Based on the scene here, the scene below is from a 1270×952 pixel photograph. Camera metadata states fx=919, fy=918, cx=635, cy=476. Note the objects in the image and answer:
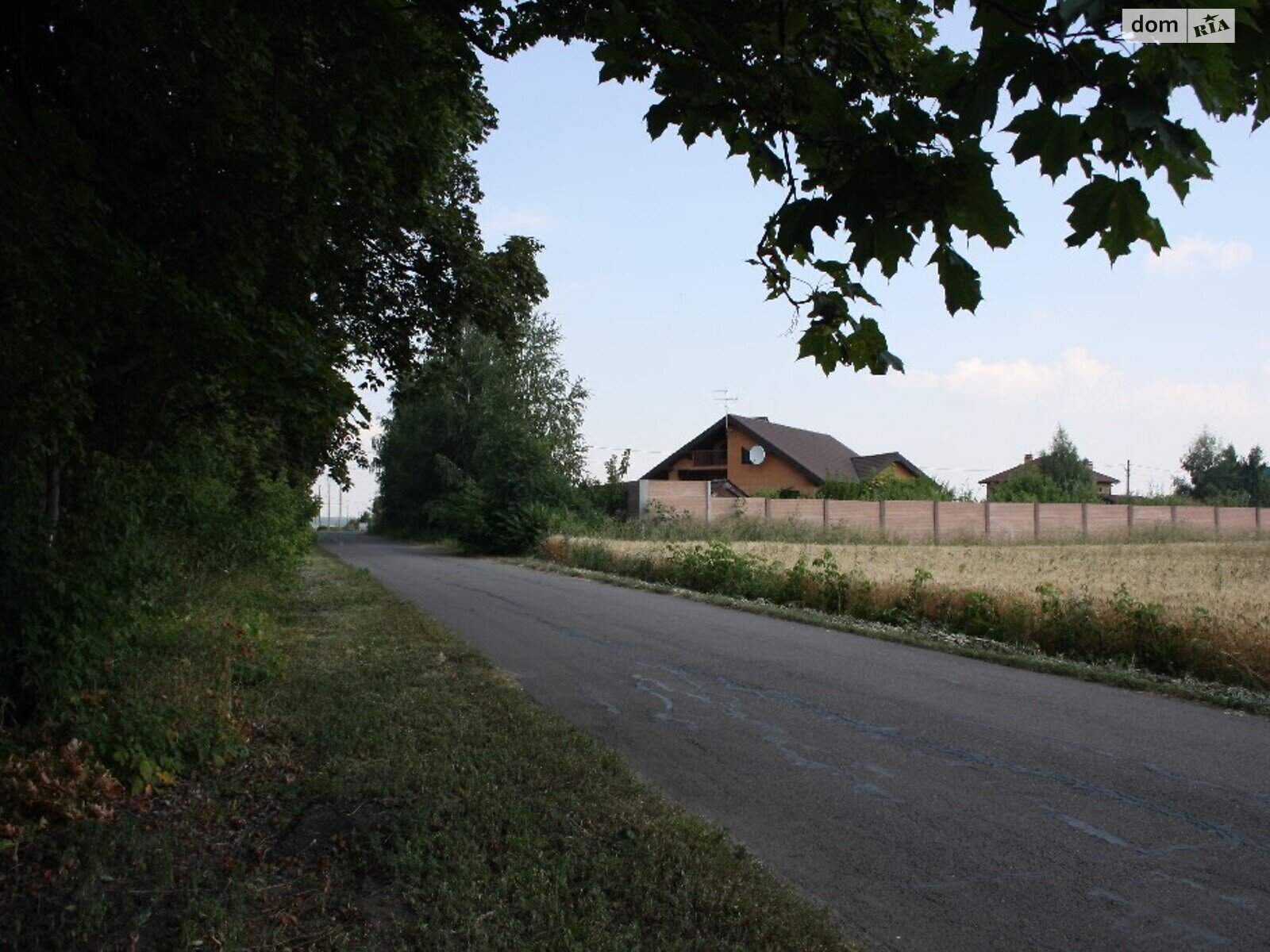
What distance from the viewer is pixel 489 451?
124ft

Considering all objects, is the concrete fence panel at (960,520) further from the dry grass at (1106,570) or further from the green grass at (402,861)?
the green grass at (402,861)

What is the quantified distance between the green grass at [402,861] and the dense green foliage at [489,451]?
88.1 feet

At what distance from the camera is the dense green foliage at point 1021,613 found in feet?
31.2

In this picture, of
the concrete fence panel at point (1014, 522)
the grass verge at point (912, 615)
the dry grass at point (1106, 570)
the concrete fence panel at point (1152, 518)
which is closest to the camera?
the grass verge at point (912, 615)

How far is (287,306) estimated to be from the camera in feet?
21.8

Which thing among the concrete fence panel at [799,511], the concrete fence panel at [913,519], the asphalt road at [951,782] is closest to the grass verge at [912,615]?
the asphalt road at [951,782]

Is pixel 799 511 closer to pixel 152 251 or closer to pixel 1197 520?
pixel 1197 520

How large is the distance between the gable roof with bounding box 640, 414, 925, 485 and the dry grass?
72.8 feet

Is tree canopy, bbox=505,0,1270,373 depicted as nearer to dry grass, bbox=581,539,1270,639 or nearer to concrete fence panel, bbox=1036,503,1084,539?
dry grass, bbox=581,539,1270,639

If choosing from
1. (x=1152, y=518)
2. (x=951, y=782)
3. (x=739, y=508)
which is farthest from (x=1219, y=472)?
(x=951, y=782)

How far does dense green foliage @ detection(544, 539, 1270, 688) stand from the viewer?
9.52 m

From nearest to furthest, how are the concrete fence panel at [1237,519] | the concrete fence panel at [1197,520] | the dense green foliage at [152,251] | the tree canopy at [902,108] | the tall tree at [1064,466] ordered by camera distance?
the tree canopy at [902,108] < the dense green foliage at [152,251] < the concrete fence panel at [1197,520] < the concrete fence panel at [1237,519] < the tall tree at [1064,466]

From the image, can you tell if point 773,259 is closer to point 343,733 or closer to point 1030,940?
point 1030,940

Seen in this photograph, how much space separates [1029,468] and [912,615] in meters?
65.4
